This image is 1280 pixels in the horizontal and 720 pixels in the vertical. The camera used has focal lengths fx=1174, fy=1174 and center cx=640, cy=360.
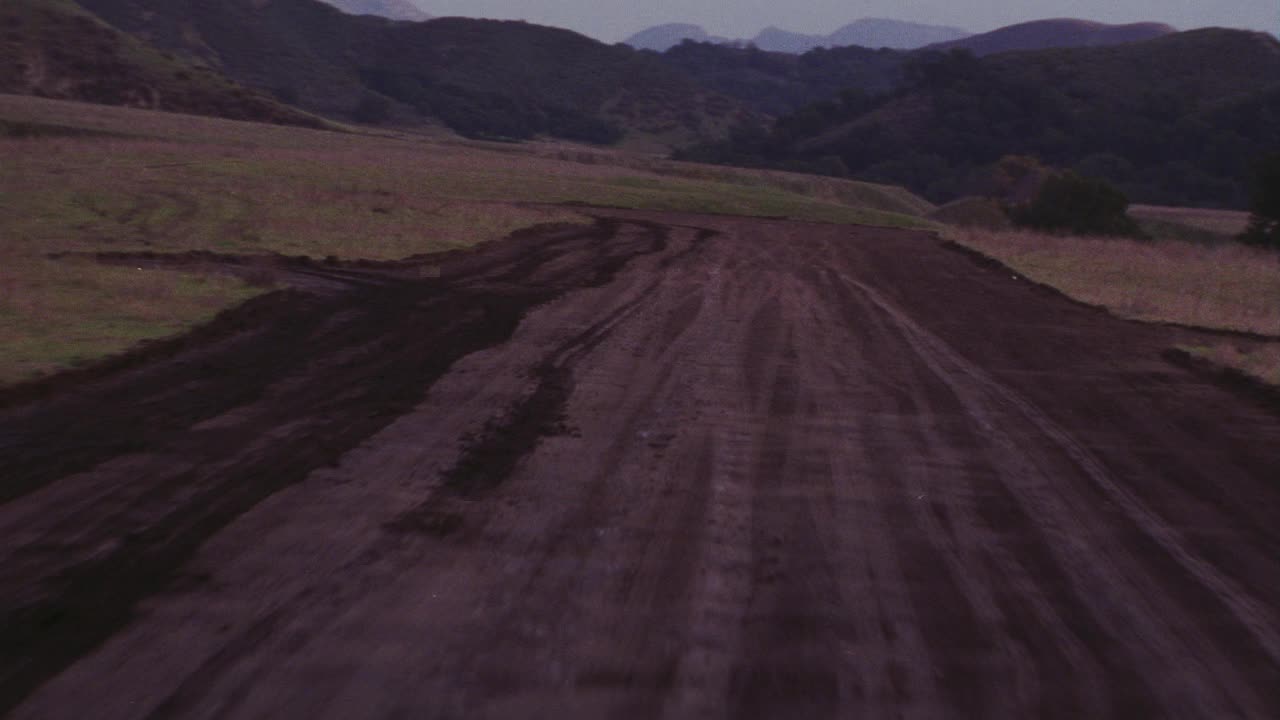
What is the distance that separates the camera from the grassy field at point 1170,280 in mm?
17938

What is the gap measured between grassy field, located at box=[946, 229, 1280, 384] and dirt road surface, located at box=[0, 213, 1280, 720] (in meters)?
5.36

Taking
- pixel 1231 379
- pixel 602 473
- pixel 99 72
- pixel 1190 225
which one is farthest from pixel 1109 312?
pixel 99 72

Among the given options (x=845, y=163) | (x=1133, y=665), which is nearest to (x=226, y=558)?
(x=1133, y=665)

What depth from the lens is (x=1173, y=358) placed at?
14812 mm

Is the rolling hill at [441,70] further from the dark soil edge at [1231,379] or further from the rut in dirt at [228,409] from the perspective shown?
the dark soil edge at [1231,379]

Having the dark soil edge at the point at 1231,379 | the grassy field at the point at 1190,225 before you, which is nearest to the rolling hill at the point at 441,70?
the grassy field at the point at 1190,225

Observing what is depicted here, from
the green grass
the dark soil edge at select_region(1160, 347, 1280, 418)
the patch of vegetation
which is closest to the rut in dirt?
the green grass

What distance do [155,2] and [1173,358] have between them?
133m

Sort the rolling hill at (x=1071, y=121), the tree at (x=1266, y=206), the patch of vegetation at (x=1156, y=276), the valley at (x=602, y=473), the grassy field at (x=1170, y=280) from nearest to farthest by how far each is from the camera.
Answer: the valley at (x=602, y=473) < the grassy field at (x=1170, y=280) < the patch of vegetation at (x=1156, y=276) < the tree at (x=1266, y=206) < the rolling hill at (x=1071, y=121)

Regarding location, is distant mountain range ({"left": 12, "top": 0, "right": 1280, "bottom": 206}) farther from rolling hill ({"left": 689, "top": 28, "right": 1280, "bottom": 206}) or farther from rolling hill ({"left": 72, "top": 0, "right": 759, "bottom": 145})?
rolling hill ({"left": 72, "top": 0, "right": 759, "bottom": 145})

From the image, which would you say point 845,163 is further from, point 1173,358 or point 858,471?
point 858,471

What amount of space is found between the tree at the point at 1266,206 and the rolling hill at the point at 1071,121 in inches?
2086

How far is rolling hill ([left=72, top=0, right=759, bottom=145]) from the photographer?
411ft

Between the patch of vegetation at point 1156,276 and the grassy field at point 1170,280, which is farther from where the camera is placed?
the patch of vegetation at point 1156,276
